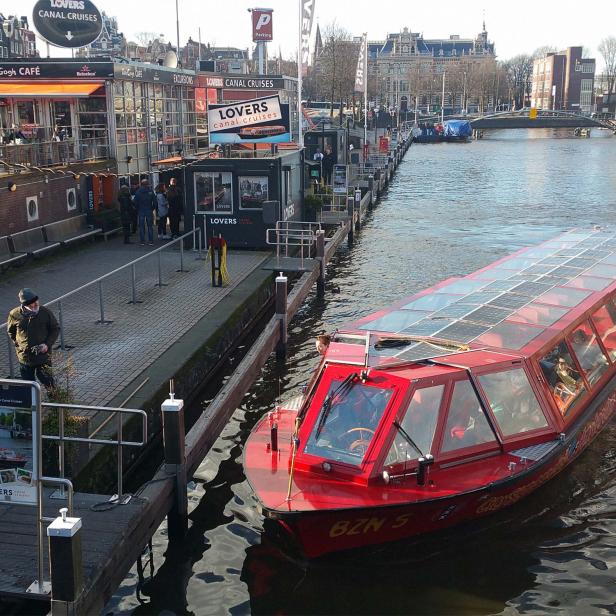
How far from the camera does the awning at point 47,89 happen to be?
2795cm

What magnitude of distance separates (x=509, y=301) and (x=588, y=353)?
1574mm

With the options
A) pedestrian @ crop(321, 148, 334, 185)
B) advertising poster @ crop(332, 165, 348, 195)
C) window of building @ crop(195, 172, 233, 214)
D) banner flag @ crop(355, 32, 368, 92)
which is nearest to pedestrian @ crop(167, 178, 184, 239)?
window of building @ crop(195, 172, 233, 214)

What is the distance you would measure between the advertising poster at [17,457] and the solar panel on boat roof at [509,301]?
8366 millimetres

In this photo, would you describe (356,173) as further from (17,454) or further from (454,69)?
(454,69)

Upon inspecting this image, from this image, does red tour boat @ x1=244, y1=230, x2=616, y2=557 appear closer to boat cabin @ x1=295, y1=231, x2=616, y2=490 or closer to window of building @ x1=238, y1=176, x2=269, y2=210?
boat cabin @ x1=295, y1=231, x2=616, y2=490

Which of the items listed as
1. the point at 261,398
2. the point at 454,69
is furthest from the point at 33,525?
the point at 454,69

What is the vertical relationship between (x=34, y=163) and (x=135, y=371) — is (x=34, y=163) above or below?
above

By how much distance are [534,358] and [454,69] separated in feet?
593

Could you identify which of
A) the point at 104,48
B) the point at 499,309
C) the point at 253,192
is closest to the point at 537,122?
the point at 104,48

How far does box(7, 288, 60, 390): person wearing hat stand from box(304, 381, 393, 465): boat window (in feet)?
13.2

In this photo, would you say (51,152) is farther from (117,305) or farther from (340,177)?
(340,177)

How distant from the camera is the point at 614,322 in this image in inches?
606

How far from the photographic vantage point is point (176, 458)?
33.7ft

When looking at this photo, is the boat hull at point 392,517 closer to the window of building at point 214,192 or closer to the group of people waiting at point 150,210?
the window of building at point 214,192
